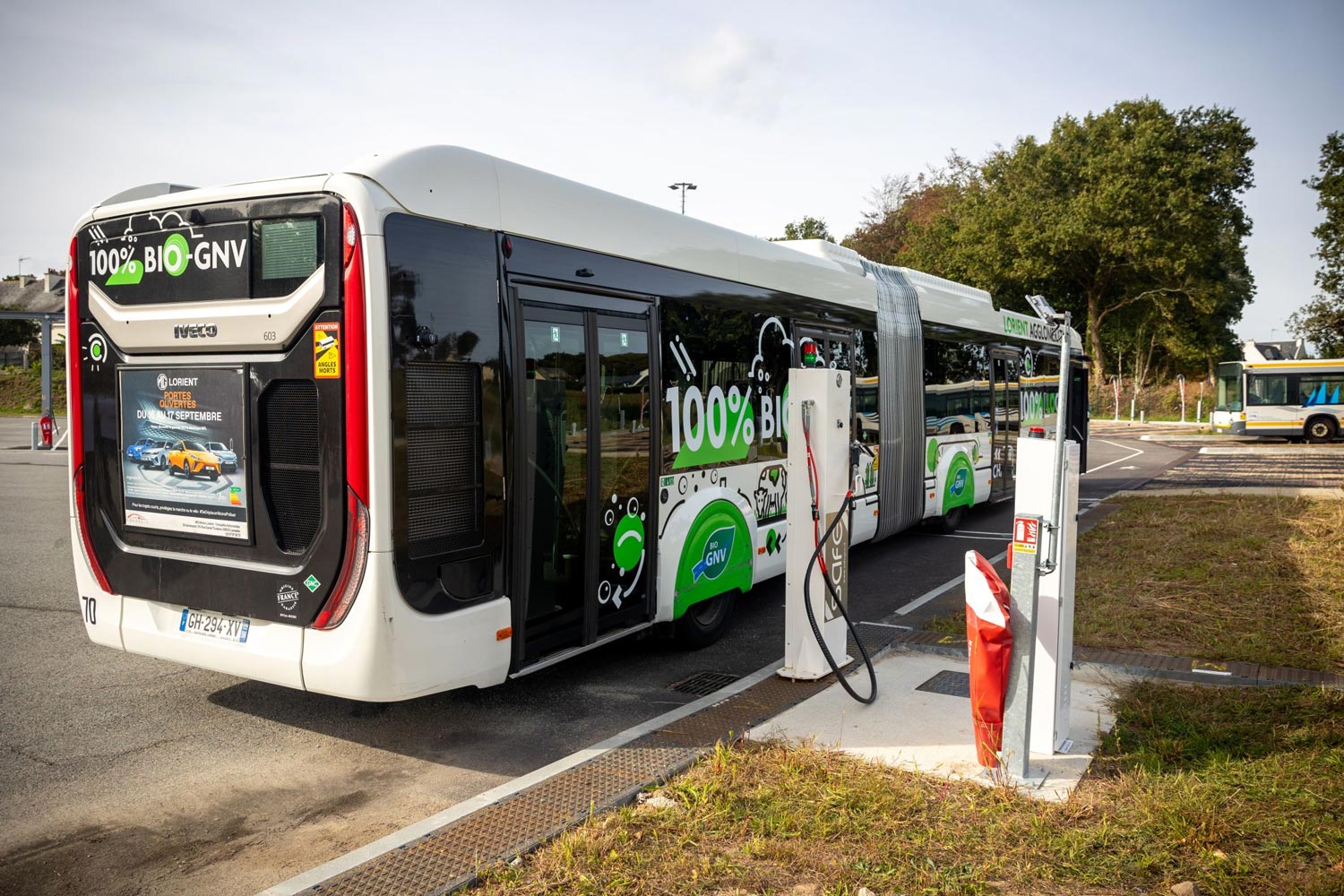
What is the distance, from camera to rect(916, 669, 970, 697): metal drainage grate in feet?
19.9

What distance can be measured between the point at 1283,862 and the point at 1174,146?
46.5m

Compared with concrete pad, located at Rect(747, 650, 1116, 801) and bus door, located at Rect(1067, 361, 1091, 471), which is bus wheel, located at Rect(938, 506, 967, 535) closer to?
bus door, located at Rect(1067, 361, 1091, 471)

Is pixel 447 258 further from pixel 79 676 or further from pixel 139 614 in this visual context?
pixel 79 676

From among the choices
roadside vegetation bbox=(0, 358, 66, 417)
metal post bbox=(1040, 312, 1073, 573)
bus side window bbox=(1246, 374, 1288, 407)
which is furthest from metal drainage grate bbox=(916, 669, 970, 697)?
roadside vegetation bbox=(0, 358, 66, 417)

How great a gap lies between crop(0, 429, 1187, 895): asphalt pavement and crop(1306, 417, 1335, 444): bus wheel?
31508 mm

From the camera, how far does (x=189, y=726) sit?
18.2 feet

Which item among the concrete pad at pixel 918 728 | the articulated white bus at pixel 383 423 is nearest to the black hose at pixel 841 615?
the concrete pad at pixel 918 728

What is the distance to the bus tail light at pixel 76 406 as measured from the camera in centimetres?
542

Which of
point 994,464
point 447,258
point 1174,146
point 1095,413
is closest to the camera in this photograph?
point 447,258

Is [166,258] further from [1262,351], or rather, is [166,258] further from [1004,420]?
[1262,351]

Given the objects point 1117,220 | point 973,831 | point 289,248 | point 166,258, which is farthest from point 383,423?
point 1117,220

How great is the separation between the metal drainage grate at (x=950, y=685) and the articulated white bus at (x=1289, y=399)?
107 ft

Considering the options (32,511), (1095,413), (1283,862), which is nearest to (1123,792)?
(1283,862)

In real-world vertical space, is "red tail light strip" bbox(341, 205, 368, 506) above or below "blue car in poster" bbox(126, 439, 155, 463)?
above
